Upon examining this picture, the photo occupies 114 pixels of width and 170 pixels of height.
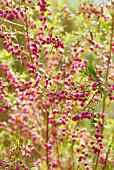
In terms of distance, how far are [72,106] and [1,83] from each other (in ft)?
1.51

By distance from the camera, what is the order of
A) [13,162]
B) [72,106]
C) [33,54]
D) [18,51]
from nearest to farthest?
[13,162], [18,51], [33,54], [72,106]

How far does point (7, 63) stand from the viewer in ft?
7.68

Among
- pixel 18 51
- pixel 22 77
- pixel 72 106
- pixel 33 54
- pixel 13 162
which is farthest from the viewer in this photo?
pixel 22 77

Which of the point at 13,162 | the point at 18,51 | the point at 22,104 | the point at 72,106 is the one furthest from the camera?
the point at 22,104

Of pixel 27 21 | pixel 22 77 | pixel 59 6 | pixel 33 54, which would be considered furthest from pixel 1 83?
pixel 59 6

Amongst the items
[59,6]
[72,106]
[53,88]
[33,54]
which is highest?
[59,6]

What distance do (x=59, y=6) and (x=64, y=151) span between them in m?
1.02

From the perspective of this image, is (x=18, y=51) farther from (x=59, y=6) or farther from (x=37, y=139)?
(x=37, y=139)

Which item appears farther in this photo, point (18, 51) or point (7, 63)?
point (7, 63)

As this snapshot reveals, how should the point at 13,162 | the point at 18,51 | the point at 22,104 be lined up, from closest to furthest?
the point at 13,162
the point at 18,51
the point at 22,104

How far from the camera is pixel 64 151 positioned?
2.52m

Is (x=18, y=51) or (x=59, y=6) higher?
(x=59, y=6)

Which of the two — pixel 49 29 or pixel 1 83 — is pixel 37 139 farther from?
pixel 49 29

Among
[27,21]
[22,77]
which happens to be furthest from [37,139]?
[27,21]
